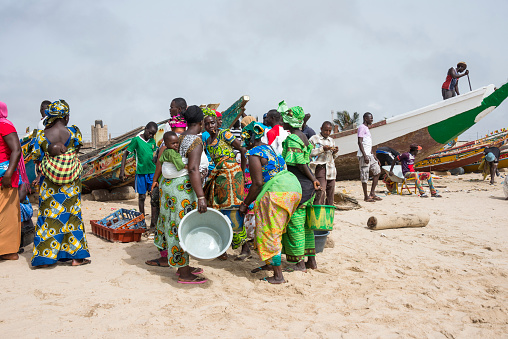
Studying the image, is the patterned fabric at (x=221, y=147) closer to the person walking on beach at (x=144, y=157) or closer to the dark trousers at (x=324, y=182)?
the person walking on beach at (x=144, y=157)

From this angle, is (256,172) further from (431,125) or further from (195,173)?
(431,125)

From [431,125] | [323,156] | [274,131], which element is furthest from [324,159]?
[431,125]

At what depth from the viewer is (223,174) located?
4668 millimetres

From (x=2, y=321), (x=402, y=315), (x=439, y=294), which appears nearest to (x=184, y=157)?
(x=2, y=321)

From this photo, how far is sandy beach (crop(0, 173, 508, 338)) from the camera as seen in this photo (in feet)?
9.30

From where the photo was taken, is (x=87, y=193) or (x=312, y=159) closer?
(x=312, y=159)

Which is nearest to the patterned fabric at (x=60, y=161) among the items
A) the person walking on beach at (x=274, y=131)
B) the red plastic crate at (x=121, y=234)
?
the red plastic crate at (x=121, y=234)

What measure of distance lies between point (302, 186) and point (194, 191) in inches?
45.2

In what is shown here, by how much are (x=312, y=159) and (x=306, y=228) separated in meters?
3.01

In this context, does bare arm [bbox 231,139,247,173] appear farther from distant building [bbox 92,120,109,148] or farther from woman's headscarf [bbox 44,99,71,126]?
distant building [bbox 92,120,109,148]

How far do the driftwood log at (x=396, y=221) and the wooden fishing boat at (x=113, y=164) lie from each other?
366cm

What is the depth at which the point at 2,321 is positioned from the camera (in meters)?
2.82

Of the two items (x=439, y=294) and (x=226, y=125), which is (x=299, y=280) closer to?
(x=439, y=294)

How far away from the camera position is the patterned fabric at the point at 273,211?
3840 mm
